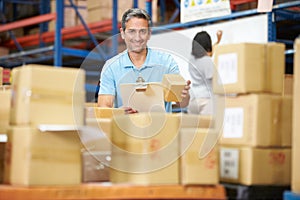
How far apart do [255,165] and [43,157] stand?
3.22ft

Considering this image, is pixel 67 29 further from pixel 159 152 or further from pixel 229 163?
pixel 159 152

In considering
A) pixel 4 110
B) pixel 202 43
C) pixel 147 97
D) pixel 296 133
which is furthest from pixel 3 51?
pixel 296 133

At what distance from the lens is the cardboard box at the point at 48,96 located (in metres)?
2.52

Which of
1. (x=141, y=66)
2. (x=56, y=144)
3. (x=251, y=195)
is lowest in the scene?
(x=251, y=195)

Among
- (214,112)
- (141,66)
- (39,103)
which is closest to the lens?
(39,103)

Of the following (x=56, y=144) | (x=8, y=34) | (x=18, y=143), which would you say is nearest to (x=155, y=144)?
(x=56, y=144)

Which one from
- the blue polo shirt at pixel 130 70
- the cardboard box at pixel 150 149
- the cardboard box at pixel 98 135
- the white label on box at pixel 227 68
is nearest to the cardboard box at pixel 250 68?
the white label on box at pixel 227 68

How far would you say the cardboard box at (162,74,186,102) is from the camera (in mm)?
3148

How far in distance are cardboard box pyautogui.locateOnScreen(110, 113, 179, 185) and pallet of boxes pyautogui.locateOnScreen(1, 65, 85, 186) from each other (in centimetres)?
21

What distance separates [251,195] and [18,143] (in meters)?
1.08

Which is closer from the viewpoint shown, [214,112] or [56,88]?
[56,88]

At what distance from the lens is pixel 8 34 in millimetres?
10383

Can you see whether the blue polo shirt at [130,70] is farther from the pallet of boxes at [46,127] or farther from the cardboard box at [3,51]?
the cardboard box at [3,51]

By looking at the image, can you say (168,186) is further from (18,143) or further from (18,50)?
(18,50)
